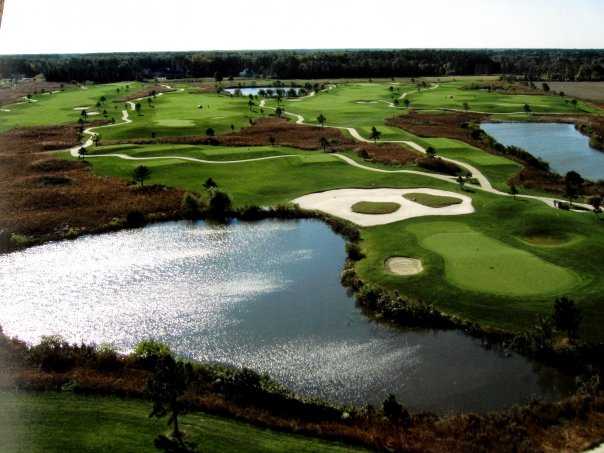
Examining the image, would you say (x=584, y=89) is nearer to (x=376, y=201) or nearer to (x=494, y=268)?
(x=376, y=201)

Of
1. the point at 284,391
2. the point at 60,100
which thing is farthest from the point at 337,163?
the point at 60,100

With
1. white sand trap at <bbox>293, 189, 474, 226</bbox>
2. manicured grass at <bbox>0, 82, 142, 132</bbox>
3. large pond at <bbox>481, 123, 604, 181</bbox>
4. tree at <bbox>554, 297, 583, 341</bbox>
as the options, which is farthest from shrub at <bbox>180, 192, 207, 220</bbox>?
manicured grass at <bbox>0, 82, 142, 132</bbox>

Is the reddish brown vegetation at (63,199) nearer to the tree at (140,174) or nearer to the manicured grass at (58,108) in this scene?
the tree at (140,174)

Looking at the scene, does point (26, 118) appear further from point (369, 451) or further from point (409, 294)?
point (369, 451)

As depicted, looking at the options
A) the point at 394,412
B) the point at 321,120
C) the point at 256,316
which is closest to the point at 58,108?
the point at 321,120

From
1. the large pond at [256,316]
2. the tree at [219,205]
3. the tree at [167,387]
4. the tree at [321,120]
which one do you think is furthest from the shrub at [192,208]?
the tree at [321,120]

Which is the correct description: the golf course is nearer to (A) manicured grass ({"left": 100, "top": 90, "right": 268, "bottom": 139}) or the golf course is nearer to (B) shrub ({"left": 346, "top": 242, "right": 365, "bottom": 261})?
(A) manicured grass ({"left": 100, "top": 90, "right": 268, "bottom": 139})
